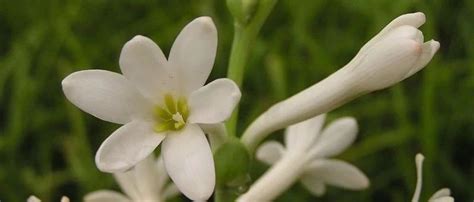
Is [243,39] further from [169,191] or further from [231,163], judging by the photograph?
[169,191]

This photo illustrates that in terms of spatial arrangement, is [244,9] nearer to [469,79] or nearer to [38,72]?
[469,79]

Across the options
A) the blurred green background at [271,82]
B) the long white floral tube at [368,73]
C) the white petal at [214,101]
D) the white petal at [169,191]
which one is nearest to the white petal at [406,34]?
the long white floral tube at [368,73]

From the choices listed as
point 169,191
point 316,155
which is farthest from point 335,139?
point 169,191

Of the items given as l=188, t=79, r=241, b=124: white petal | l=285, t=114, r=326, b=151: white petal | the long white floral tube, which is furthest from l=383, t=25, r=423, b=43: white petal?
l=285, t=114, r=326, b=151: white petal

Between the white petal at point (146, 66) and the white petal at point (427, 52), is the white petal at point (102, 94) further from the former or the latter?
the white petal at point (427, 52)

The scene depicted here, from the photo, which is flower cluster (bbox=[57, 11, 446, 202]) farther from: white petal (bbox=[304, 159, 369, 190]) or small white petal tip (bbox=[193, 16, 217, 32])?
white petal (bbox=[304, 159, 369, 190])

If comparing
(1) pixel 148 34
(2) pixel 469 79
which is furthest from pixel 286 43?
(2) pixel 469 79
